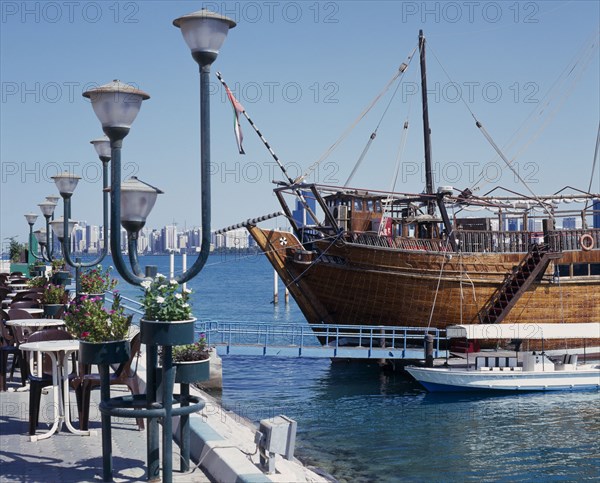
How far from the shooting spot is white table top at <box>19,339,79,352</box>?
7.86 m

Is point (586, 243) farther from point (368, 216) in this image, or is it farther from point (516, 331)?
point (368, 216)

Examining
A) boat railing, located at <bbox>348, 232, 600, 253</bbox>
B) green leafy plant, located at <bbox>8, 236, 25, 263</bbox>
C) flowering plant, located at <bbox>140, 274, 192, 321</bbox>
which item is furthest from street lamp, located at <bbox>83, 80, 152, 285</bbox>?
green leafy plant, located at <bbox>8, 236, 25, 263</bbox>

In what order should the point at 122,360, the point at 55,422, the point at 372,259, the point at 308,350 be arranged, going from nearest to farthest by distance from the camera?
the point at 122,360
the point at 55,422
the point at 308,350
the point at 372,259

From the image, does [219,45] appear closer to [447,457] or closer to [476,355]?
[447,457]

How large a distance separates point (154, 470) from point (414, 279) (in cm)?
1809

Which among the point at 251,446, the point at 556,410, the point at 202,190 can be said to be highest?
the point at 202,190

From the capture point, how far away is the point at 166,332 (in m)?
6.27

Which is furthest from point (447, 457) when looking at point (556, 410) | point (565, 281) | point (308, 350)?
point (565, 281)

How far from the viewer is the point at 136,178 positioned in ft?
22.1

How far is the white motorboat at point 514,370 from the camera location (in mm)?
Answer: 20391

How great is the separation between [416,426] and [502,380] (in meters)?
4.46

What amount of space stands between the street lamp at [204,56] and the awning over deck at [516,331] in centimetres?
1617

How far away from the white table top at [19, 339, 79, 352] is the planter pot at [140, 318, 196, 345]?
193cm

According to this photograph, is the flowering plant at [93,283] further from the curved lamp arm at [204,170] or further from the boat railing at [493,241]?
the boat railing at [493,241]
